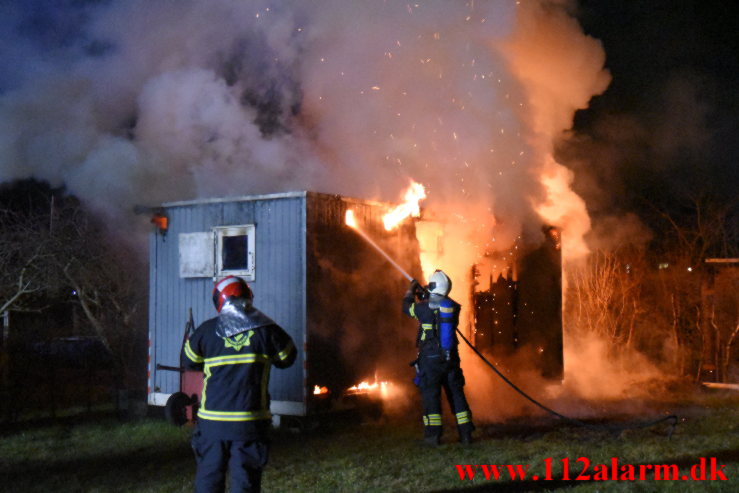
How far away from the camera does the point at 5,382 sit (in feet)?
33.0

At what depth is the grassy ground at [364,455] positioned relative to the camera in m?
6.08

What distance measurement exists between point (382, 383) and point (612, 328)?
8.46 meters

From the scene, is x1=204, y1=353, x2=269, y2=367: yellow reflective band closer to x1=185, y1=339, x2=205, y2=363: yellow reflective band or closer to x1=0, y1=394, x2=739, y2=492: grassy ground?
x1=185, y1=339, x2=205, y2=363: yellow reflective band

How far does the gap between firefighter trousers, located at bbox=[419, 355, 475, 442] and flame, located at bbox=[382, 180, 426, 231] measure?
8.77 feet

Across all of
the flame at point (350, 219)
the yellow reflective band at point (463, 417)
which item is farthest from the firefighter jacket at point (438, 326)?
the flame at point (350, 219)

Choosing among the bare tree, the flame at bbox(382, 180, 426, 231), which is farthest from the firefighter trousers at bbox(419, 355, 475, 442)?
the bare tree

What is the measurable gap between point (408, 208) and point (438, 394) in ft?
11.0

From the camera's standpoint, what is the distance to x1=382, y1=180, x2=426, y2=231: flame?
10.1m

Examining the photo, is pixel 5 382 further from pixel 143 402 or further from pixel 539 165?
pixel 539 165

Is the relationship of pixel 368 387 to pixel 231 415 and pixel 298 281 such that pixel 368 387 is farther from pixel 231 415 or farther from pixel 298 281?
pixel 231 415

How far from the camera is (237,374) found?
4520 millimetres

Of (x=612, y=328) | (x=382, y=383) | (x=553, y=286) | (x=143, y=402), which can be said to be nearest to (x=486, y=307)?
(x=553, y=286)

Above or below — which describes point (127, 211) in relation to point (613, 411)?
above

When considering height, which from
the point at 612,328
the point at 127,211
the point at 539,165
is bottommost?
the point at 612,328
